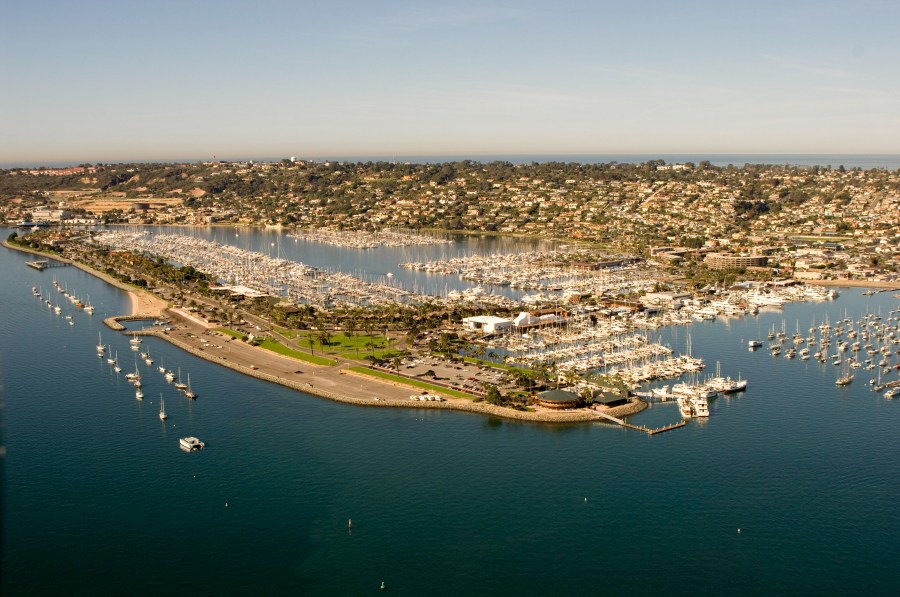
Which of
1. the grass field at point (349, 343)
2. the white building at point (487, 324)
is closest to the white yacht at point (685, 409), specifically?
the grass field at point (349, 343)

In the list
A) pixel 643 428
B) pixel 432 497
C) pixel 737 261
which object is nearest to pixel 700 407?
pixel 643 428

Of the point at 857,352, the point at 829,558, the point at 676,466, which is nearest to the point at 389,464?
the point at 676,466

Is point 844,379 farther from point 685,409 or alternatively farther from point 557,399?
point 557,399

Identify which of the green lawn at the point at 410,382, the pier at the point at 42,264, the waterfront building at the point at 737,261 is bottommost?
the green lawn at the point at 410,382

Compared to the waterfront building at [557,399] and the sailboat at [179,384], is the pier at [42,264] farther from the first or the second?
the waterfront building at [557,399]

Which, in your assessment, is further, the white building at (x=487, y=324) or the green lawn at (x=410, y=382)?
the white building at (x=487, y=324)

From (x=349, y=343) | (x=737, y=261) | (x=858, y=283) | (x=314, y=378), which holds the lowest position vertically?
(x=314, y=378)

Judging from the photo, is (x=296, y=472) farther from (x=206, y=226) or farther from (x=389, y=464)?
(x=206, y=226)
